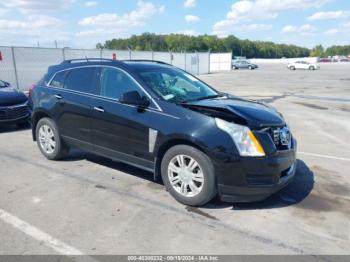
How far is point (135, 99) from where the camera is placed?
14.9 feet

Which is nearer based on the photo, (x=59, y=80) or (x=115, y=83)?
(x=115, y=83)

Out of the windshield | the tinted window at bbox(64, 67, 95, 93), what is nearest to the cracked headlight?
the windshield

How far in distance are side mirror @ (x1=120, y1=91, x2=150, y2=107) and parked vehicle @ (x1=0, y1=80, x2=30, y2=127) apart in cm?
508

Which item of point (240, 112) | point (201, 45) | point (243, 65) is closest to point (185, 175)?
point (240, 112)

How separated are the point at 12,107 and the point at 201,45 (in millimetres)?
115448

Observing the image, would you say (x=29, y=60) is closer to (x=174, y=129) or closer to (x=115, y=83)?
(x=115, y=83)

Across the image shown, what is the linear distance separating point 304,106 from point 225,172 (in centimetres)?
1045

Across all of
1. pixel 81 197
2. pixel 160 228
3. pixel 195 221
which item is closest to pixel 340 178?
pixel 195 221

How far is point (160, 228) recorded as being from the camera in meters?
3.76

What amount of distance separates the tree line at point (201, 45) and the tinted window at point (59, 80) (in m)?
93.8

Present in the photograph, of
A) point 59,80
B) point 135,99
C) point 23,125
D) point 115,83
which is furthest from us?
point 23,125

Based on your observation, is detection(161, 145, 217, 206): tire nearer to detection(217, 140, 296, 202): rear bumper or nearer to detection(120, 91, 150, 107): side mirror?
detection(217, 140, 296, 202): rear bumper

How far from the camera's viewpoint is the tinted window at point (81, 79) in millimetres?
5438

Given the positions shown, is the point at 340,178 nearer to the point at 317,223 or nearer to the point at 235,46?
the point at 317,223
